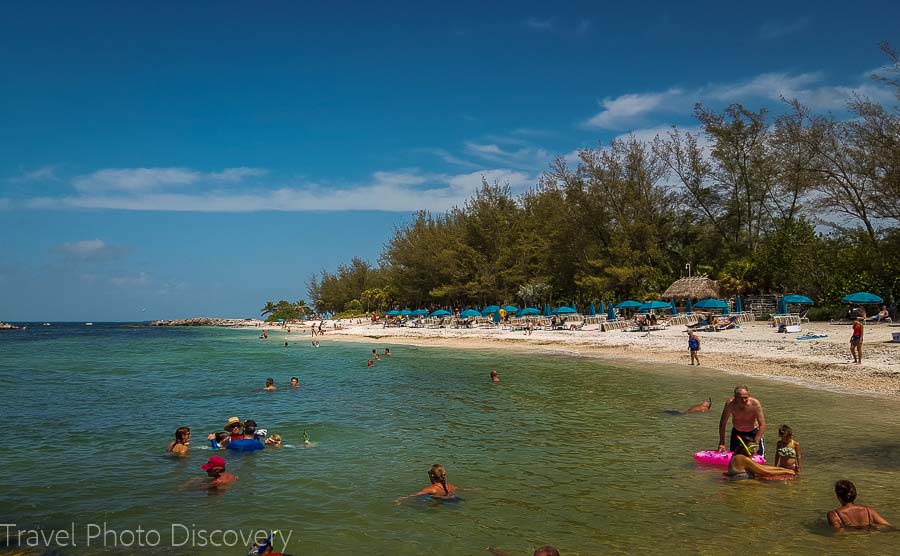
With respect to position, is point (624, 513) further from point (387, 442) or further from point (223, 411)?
point (223, 411)

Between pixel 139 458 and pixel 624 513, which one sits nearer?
pixel 624 513

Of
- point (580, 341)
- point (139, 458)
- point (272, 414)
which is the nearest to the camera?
point (139, 458)

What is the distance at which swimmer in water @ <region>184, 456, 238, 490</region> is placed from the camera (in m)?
9.67

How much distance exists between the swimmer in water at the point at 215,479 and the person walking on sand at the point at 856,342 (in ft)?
63.9

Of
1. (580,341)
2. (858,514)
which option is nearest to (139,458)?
(858,514)

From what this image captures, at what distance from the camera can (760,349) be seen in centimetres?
2545

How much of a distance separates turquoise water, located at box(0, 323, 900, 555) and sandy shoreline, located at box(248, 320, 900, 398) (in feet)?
6.19

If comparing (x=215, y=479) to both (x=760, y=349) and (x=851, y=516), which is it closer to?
(x=851, y=516)

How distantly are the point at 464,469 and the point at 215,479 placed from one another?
14.3 feet

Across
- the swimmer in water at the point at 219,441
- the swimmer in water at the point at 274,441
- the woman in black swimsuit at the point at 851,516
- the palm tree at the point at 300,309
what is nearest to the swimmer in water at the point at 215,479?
the swimmer in water at the point at 219,441

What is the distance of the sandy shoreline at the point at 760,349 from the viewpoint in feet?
60.5

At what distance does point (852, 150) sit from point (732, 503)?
38866 mm

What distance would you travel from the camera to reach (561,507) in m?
8.38

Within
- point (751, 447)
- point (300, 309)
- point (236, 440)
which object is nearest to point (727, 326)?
point (751, 447)
